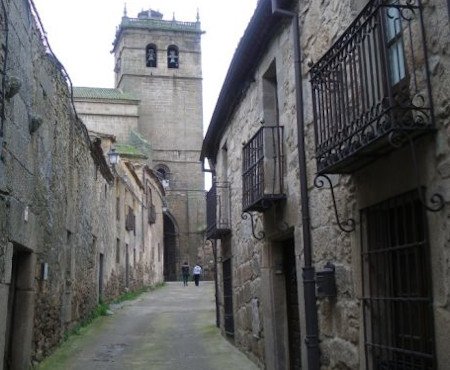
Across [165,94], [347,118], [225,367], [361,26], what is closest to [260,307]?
[225,367]

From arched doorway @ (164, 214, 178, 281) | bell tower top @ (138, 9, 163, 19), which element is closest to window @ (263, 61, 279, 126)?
arched doorway @ (164, 214, 178, 281)

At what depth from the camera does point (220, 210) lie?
10539mm

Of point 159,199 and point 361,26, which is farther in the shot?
point 159,199

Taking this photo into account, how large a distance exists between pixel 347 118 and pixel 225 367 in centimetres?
495

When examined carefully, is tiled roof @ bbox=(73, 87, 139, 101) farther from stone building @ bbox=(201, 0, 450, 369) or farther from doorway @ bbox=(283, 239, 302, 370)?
doorway @ bbox=(283, 239, 302, 370)

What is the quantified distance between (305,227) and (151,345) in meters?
5.51

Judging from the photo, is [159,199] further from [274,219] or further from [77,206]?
[274,219]

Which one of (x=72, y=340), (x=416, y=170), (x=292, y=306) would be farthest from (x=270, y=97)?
(x=72, y=340)

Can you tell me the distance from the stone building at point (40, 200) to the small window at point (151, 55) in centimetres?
3165

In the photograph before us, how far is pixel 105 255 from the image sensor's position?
16250 millimetres

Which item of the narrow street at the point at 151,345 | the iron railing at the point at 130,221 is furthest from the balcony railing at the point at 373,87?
the iron railing at the point at 130,221

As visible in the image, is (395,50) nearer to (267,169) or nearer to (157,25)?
(267,169)

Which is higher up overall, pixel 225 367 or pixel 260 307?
pixel 260 307

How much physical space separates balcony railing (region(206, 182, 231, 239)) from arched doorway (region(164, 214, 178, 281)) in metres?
29.5
